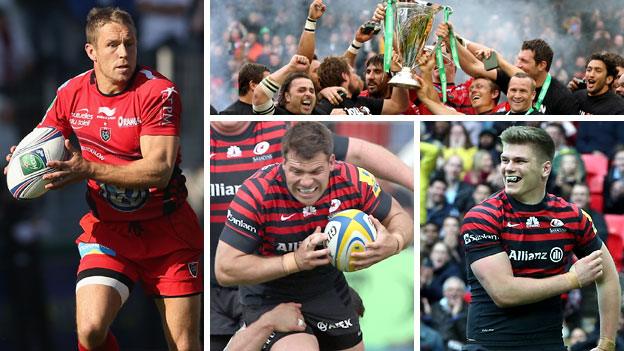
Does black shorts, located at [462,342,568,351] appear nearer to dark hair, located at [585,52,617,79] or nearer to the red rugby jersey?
dark hair, located at [585,52,617,79]

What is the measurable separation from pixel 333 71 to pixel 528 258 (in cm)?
168

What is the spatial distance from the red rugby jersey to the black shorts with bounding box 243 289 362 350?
1.02 metres

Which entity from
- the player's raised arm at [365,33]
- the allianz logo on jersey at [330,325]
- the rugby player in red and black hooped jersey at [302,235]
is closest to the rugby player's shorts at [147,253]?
Answer: the rugby player in red and black hooped jersey at [302,235]

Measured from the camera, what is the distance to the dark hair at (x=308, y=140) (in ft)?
22.9

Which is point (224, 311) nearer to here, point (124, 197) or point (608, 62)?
point (124, 197)

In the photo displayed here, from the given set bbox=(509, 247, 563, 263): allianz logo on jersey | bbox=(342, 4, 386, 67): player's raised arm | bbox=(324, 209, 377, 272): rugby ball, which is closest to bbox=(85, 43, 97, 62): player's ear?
bbox=(342, 4, 386, 67): player's raised arm

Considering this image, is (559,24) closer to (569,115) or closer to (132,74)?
(569,115)

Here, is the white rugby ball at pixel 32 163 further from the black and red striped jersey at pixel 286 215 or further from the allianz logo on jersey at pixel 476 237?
the allianz logo on jersey at pixel 476 237

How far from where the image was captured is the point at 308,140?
700 cm

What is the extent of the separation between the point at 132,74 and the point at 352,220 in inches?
64.8

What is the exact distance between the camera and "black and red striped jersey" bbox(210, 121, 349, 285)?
7.12 meters

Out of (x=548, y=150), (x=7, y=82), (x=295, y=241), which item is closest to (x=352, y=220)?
(x=295, y=241)

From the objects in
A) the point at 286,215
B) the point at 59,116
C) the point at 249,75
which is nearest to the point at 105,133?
the point at 59,116

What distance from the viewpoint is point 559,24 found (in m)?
7.80
